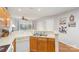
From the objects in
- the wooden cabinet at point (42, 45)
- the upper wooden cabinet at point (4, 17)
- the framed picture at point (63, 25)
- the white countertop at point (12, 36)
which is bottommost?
the wooden cabinet at point (42, 45)

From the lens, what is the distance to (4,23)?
169 centimetres

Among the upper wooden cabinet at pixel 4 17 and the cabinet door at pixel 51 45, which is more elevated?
the upper wooden cabinet at pixel 4 17

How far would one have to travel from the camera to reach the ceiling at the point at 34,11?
5.59 ft

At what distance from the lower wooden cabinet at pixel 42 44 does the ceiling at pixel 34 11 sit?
32 centimetres

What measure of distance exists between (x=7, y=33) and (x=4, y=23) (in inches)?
5.5

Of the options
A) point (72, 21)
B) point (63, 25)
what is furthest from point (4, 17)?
point (72, 21)

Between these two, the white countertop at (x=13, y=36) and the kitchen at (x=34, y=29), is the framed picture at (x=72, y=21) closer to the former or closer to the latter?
the kitchen at (x=34, y=29)

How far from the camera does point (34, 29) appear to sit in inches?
67.6

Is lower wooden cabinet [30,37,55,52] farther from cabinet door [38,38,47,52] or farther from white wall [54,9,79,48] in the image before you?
white wall [54,9,79,48]

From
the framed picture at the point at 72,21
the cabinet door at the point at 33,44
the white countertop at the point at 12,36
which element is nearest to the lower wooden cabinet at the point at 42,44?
the cabinet door at the point at 33,44

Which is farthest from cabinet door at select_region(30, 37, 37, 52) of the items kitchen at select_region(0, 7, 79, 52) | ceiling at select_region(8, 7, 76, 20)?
ceiling at select_region(8, 7, 76, 20)

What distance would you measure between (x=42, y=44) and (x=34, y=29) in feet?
0.82
